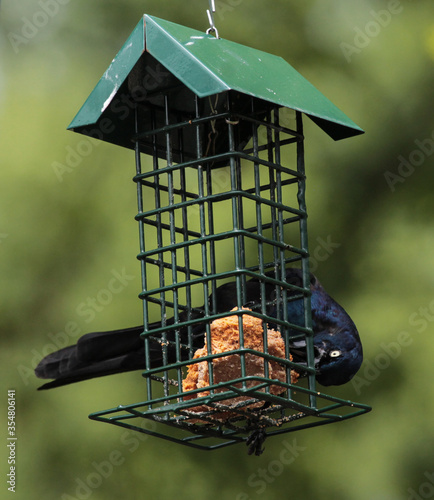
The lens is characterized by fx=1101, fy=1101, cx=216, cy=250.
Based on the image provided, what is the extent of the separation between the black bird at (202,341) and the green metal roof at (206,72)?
3.35 feet

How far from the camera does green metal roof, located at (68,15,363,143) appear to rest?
11.8 feet

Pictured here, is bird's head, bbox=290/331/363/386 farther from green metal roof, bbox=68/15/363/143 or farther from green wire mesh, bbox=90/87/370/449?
green metal roof, bbox=68/15/363/143

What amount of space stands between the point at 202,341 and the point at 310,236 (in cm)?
131

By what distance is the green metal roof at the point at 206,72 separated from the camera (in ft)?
11.8

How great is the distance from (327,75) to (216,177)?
965 mm

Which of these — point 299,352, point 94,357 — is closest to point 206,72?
point 299,352

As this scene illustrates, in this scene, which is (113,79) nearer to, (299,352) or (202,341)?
(299,352)

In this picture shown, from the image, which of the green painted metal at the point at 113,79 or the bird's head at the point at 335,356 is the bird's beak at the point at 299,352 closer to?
the bird's head at the point at 335,356

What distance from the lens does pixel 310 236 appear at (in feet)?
19.8

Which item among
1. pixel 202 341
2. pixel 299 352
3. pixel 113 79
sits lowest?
pixel 299 352

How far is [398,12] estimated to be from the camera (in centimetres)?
649

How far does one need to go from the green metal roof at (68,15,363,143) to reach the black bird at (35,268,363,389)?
1.02 m

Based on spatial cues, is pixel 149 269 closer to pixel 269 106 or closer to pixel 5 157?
pixel 5 157

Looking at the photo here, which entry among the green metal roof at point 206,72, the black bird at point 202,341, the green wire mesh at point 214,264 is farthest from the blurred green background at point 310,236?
the green metal roof at point 206,72
